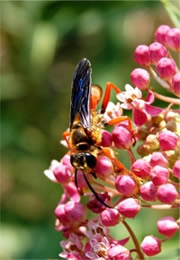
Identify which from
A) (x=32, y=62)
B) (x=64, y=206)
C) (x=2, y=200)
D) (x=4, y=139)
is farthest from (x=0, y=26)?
(x=64, y=206)

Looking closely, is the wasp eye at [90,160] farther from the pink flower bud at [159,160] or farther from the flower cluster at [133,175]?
the pink flower bud at [159,160]

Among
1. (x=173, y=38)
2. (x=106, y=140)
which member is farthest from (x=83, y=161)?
(x=173, y=38)

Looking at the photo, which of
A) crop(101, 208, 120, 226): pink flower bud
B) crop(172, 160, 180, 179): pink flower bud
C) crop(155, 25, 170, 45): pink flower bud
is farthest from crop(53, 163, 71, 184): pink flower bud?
crop(155, 25, 170, 45): pink flower bud

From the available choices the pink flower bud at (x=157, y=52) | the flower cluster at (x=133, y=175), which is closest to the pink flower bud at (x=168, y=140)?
the flower cluster at (x=133, y=175)

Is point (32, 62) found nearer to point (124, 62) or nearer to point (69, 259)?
point (124, 62)

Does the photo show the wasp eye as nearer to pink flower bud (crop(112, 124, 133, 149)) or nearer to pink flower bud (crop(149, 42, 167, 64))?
pink flower bud (crop(112, 124, 133, 149))

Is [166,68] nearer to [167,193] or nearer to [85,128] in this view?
[85,128]
